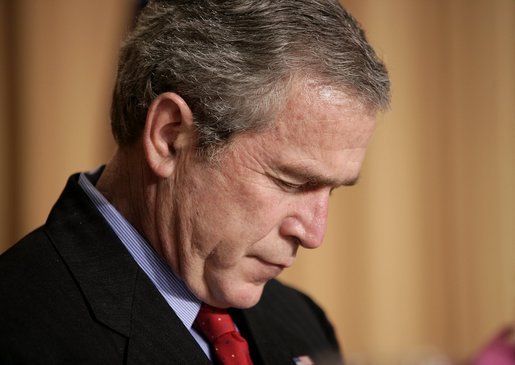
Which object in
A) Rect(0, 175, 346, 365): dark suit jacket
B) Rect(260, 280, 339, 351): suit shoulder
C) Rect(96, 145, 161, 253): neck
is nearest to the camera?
Rect(0, 175, 346, 365): dark suit jacket

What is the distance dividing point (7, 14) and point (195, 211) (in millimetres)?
2783

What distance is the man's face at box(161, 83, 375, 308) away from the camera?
1.67m

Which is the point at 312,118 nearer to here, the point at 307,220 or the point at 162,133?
the point at 307,220

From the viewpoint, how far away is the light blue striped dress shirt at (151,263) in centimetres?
178

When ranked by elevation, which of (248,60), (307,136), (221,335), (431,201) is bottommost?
(431,201)

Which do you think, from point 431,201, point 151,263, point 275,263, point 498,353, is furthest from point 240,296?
point 431,201

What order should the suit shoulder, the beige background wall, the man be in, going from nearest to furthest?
the man
the suit shoulder
the beige background wall

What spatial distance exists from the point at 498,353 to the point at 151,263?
97cm

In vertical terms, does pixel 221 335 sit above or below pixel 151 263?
below

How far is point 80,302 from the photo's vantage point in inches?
64.4

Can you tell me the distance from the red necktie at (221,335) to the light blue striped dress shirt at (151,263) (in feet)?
0.12

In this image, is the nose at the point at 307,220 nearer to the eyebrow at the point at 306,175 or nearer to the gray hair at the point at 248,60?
the eyebrow at the point at 306,175

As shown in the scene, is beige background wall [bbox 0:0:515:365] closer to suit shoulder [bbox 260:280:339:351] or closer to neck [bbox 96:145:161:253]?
suit shoulder [bbox 260:280:339:351]

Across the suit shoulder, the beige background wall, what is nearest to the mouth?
the suit shoulder
